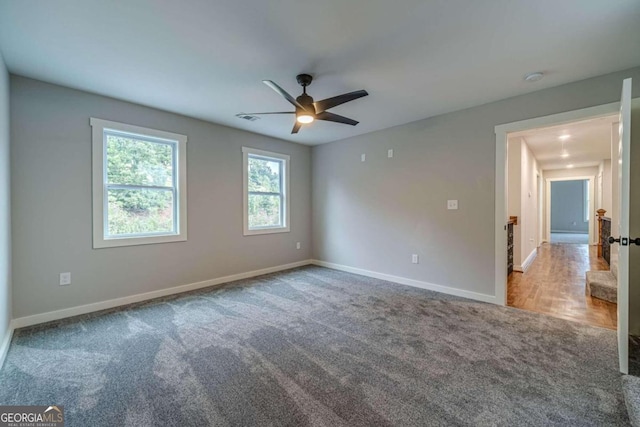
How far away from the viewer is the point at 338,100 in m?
2.63

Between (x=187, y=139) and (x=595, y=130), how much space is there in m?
6.71

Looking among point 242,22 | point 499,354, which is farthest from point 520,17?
point 499,354

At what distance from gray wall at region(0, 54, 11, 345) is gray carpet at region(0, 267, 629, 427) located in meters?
0.31

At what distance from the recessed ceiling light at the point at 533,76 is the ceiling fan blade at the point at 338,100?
1.65 meters

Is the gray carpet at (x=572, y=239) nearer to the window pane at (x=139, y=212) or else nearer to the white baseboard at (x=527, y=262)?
the white baseboard at (x=527, y=262)

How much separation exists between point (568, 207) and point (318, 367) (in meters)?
15.6

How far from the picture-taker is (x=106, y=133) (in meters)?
3.31

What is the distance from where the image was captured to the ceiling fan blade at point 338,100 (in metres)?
2.53

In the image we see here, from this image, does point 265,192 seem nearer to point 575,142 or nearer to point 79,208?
point 79,208

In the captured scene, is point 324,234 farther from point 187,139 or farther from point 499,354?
point 499,354

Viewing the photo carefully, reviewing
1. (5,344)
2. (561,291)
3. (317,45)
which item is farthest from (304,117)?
(561,291)

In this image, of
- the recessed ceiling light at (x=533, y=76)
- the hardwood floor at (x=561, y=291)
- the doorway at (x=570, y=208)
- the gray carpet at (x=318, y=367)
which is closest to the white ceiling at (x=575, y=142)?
the recessed ceiling light at (x=533, y=76)

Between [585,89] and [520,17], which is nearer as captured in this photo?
[520,17]

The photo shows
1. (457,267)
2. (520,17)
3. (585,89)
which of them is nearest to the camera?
(520,17)
